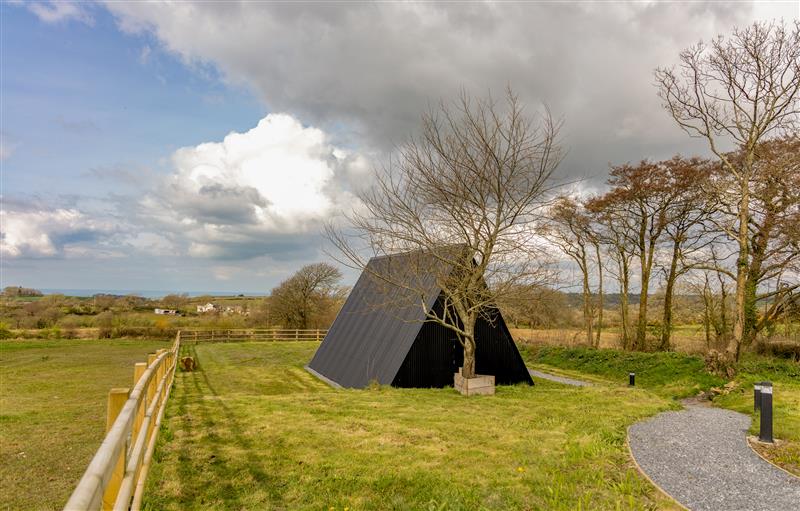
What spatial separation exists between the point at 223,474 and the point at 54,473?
13.8ft

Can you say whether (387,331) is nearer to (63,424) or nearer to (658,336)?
(63,424)

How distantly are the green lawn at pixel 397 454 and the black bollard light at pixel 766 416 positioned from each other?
2.02 m

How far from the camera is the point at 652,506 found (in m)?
4.82

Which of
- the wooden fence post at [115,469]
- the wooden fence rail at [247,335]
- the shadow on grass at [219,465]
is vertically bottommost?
the wooden fence rail at [247,335]

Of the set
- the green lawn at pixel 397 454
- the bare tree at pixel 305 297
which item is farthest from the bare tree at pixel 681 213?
the bare tree at pixel 305 297

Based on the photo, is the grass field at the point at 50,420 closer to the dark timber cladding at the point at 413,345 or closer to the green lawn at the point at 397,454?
the green lawn at the point at 397,454

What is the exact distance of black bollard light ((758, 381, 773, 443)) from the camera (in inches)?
286

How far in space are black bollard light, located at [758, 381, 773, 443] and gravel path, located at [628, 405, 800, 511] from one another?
298 mm

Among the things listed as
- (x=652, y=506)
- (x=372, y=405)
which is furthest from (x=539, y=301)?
(x=652, y=506)

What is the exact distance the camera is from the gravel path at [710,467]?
5082 millimetres

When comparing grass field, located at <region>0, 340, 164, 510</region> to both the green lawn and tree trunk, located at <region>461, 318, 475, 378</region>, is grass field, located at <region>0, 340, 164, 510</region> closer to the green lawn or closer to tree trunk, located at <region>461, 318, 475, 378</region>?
the green lawn

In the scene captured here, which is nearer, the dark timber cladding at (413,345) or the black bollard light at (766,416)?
the black bollard light at (766,416)

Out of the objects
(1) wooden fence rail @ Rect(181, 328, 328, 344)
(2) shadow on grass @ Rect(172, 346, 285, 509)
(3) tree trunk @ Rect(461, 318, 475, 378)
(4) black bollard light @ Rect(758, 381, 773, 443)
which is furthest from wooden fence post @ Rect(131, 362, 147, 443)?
(1) wooden fence rail @ Rect(181, 328, 328, 344)

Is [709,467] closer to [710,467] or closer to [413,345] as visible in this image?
[710,467]
